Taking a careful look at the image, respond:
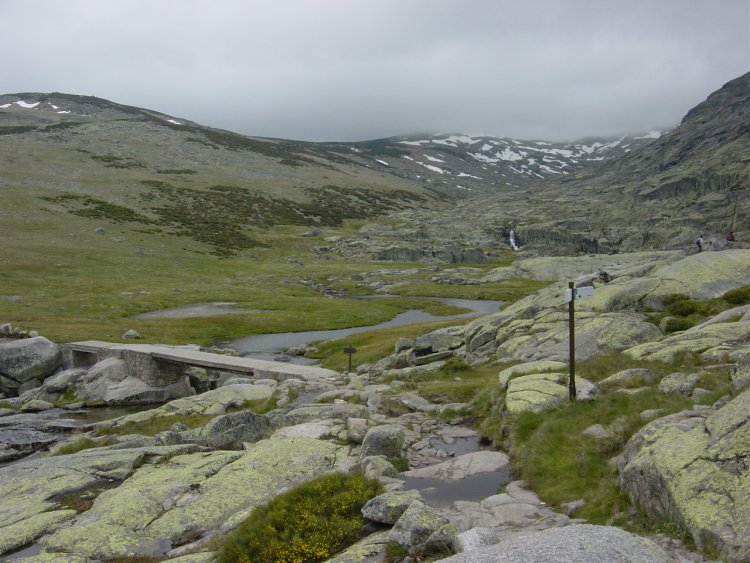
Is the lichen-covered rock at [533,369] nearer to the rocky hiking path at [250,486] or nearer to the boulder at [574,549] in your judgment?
the rocky hiking path at [250,486]

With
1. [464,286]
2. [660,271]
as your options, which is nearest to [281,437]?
[660,271]

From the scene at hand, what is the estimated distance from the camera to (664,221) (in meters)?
161

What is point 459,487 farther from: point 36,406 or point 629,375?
point 36,406

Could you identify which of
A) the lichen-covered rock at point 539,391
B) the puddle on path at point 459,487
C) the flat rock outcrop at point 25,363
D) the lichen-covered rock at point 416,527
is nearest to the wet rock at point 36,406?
the flat rock outcrop at point 25,363

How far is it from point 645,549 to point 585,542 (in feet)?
3.04

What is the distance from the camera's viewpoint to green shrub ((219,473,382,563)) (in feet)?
34.2

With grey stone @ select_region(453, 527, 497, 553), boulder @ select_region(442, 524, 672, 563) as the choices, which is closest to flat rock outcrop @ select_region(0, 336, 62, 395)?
grey stone @ select_region(453, 527, 497, 553)

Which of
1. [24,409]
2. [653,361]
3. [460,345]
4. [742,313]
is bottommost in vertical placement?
[24,409]

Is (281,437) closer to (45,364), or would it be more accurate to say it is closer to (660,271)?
(660,271)

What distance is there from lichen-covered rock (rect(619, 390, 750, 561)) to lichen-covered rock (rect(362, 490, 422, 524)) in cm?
512

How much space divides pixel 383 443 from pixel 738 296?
2599 centimetres

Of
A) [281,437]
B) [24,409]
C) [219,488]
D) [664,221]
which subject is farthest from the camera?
[664,221]

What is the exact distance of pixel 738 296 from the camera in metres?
29.8

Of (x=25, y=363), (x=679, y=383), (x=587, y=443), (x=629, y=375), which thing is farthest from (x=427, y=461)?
(x=25, y=363)
